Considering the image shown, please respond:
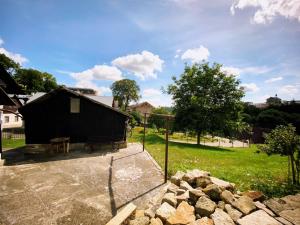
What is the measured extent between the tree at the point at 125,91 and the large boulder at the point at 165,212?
5954cm

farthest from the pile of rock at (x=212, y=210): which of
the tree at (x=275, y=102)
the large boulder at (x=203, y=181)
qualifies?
the tree at (x=275, y=102)

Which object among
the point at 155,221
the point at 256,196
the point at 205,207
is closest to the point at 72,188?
the point at 155,221

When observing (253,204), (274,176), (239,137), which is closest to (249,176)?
(274,176)

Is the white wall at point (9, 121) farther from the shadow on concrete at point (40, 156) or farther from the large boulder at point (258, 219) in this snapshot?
the large boulder at point (258, 219)

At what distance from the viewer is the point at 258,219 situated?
460cm

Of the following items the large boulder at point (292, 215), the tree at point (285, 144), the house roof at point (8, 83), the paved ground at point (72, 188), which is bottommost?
the paved ground at point (72, 188)

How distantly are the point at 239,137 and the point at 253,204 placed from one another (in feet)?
149

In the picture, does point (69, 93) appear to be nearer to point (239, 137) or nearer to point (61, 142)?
point (61, 142)

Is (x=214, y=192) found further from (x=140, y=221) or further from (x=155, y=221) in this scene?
(x=140, y=221)

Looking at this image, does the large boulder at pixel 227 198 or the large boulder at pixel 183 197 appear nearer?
the large boulder at pixel 227 198

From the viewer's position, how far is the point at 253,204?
5.21m

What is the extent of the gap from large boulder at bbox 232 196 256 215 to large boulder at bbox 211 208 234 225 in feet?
1.77

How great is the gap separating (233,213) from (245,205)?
55cm

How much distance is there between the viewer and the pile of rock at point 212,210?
4637 mm
